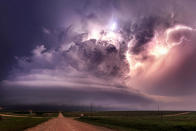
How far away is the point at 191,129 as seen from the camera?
3416 cm

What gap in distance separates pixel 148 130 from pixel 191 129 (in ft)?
23.6

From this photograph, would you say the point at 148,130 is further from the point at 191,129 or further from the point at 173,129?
the point at 191,129

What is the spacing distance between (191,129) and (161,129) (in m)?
5.40

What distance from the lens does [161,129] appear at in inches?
Answer: 1485

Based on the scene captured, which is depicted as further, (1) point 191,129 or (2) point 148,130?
(2) point 148,130

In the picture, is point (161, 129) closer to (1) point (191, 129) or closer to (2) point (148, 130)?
(2) point (148, 130)

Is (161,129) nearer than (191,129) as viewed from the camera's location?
No

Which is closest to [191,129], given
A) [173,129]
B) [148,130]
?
[173,129]

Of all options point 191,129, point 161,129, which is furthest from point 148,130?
point 191,129

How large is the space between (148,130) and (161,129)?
2.60 m

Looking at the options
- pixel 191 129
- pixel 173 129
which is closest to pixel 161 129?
pixel 173 129

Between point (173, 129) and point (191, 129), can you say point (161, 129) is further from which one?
point (191, 129)

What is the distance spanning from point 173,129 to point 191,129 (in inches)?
128

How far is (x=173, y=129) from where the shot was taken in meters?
36.5
